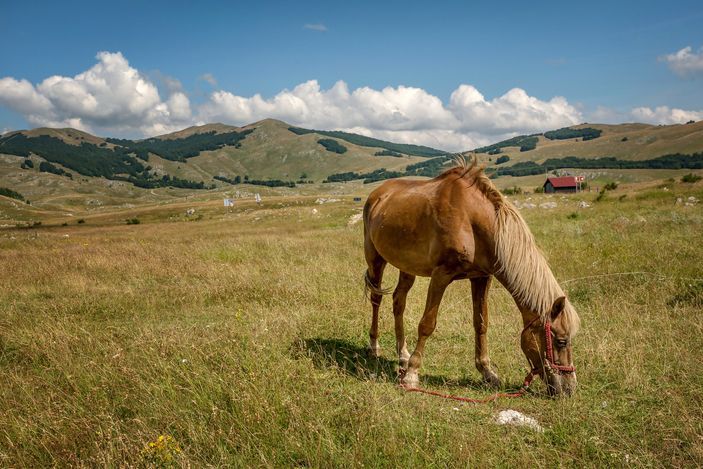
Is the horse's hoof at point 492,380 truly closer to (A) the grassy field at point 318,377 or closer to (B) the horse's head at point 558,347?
(A) the grassy field at point 318,377

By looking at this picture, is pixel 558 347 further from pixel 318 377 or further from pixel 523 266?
pixel 318 377

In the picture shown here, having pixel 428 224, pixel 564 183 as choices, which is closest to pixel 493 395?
pixel 428 224

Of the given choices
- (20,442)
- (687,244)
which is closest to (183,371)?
(20,442)

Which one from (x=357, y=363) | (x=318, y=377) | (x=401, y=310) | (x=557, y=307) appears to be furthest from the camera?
(x=401, y=310)

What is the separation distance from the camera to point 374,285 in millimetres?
7445

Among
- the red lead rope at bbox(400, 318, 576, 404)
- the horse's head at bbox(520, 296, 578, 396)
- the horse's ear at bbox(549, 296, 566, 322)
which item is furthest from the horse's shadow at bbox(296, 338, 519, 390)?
the horse's ear at bbox(549, 296, 566, 322)

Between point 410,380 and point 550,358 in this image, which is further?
point 410,380

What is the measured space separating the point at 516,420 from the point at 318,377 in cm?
234

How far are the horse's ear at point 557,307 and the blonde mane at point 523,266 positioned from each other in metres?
0.06

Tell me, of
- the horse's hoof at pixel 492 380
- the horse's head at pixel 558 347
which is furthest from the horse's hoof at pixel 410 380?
the horse's head at pixel 558 347

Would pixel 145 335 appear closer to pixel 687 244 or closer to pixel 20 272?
pixel 20 272

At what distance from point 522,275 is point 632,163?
213323 millimetres

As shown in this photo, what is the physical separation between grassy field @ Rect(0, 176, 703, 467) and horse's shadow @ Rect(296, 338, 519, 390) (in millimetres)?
46

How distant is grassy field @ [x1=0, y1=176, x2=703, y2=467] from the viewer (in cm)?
356
